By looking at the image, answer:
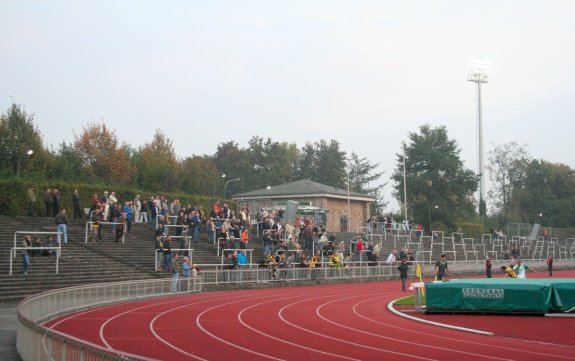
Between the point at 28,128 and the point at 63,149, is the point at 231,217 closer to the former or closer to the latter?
the point at 28,128

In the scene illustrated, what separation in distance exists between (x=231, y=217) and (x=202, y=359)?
27248mm

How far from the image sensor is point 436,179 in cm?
8044

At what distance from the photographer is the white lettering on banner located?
22203mm

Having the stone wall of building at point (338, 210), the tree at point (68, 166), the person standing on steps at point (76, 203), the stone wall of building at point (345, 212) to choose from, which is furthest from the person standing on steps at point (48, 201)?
the stone wall of building at point (345, 212)

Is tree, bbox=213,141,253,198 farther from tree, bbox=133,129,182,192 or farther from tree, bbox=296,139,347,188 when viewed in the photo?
tree, bbox=133,129,182,192

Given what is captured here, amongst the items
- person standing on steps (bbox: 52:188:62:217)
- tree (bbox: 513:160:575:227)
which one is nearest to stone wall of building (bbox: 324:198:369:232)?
person standing on steps (bbox: 52:188:62:217)

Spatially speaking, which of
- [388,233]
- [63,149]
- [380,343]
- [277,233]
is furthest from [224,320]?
[63,149]

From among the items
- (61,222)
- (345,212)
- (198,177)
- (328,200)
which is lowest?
(61,222)

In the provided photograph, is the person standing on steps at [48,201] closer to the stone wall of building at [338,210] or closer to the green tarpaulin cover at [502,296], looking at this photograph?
the green tarpaulin cover at [502,296]

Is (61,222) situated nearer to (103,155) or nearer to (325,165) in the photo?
(103,155)

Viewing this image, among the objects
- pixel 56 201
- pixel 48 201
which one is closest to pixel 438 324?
pixel 56 201

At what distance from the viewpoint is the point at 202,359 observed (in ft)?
43.5

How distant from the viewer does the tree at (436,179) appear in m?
79.4

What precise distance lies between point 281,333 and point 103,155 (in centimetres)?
4841
